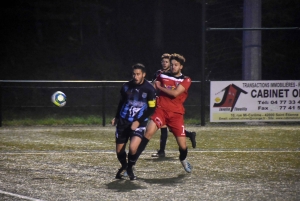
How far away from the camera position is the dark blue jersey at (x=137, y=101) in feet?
30.5

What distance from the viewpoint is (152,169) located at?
34.4ft

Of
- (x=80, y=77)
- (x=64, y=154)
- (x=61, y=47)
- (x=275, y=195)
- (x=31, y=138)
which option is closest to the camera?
(x=275, y=195)

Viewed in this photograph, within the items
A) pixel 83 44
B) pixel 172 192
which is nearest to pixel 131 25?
pixel 83 44

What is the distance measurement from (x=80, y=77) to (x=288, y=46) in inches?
431

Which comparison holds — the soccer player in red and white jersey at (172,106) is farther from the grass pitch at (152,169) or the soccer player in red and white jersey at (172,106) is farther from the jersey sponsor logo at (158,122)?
the grass pitch at (152,169)

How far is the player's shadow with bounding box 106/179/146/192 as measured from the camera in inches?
340

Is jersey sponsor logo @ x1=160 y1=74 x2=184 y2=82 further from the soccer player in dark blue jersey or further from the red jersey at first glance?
the soccer player in dark blue jersey

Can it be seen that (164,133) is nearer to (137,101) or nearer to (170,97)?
(170,97)

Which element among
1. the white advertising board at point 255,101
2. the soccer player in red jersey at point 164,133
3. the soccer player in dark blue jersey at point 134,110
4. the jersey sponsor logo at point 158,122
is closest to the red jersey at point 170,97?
the jersey sponsor logo at point 158,122

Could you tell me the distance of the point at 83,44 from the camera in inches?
1463

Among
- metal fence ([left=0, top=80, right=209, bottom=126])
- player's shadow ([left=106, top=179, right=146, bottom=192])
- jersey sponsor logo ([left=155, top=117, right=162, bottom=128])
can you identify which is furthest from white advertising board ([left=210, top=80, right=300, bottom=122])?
player's shadow ([left=106, top=179, right=146, bottom=192])

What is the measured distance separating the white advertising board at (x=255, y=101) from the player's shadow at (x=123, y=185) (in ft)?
31.8

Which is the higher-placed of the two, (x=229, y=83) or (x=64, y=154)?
(x=229, y=83)

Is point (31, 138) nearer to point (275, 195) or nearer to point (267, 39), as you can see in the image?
point (275, 195)
